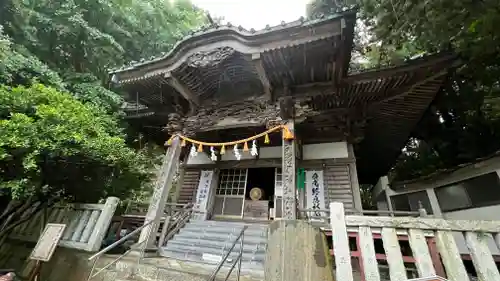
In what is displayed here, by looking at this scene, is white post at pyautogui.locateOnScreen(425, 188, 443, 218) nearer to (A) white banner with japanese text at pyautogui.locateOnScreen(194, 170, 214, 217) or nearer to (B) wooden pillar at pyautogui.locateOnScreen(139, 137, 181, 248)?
(A) white banner with japanese text at pyautogui.locateOnScreen(194, 170, 214, 217)

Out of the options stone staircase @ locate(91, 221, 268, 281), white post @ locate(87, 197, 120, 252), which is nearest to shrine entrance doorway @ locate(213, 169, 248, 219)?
stone staircase @ locate(91, 221, 268, 281)

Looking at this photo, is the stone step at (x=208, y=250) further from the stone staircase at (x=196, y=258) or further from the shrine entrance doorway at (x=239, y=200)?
the shrine entrance doorway at (x=239, y=200)

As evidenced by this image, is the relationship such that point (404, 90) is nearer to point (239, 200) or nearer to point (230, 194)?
point (239, 200)

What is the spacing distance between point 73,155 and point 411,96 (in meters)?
9.40

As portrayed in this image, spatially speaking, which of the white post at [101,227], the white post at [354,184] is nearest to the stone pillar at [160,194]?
the white post at [101,227]

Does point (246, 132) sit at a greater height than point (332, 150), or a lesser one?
greater

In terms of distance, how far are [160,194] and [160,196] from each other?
0.22 feet

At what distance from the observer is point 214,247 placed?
636 cm

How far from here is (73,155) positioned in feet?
19.6

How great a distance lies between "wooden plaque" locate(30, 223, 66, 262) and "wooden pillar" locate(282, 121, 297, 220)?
4962 millimetres

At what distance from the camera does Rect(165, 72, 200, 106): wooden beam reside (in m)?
7.15

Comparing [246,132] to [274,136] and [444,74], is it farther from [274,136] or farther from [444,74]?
[444,74]

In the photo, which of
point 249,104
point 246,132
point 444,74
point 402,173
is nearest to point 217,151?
point 246,132

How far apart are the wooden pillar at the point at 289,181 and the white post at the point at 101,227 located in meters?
4.54
